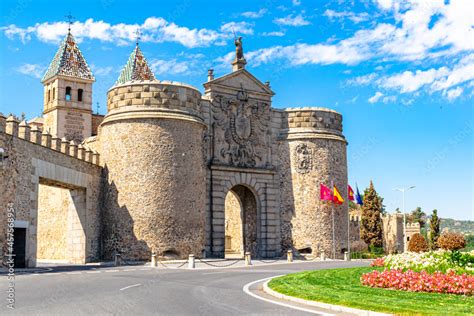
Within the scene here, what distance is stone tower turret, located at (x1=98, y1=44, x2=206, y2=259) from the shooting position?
116 ft

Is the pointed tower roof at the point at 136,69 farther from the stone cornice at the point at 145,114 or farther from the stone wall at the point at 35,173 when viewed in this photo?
the stone wall at the point at 35,173

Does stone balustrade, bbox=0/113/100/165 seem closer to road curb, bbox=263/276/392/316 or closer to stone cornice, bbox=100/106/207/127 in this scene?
stone cornice, bbox=100/106/207/127

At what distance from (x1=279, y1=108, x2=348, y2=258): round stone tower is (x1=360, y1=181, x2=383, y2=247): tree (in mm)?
20267

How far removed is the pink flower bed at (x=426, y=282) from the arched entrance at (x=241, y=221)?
26242 millimetres

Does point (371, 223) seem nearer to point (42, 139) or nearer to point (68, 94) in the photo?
point (68, 94)

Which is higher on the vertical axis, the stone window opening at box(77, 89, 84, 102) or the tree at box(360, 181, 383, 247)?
the stone window opening at box(77, 89, 84, 102)

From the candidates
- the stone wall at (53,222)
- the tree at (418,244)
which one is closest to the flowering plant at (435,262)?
the tree at (418,244)

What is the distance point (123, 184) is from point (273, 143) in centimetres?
1353

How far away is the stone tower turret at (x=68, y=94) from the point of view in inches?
2170

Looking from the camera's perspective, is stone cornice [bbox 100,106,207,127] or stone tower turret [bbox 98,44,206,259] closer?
stone tower turret [bbox 98,44,206,259]

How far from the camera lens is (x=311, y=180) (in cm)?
4431

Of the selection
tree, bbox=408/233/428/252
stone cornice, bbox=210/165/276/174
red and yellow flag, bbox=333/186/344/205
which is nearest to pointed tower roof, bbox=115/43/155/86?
stone cornice, bbox=210/165/276/174

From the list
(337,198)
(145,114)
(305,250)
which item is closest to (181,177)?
(145,114)

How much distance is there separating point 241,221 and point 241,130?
25.0 ft
